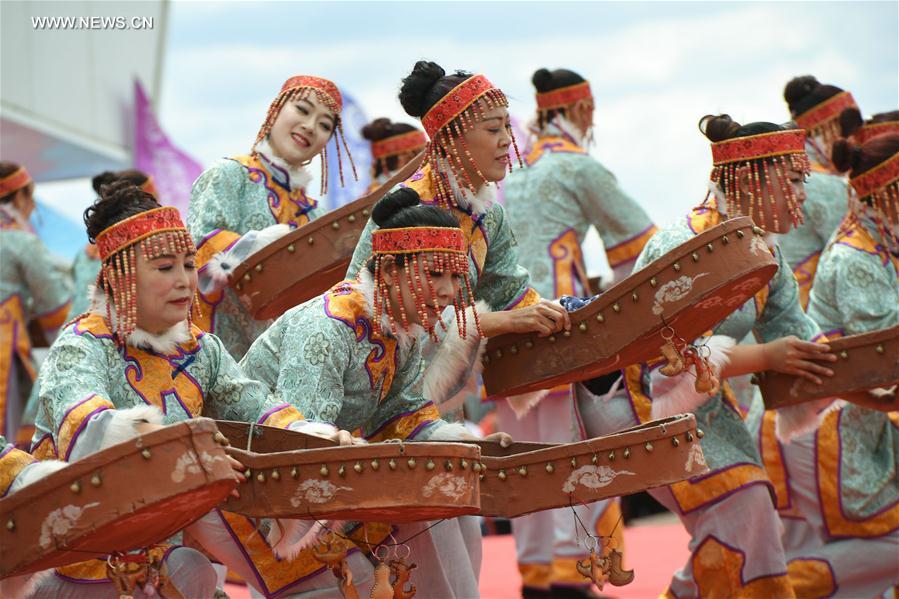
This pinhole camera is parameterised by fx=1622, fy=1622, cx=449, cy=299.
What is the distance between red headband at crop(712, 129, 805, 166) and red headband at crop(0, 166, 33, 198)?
12.0 feet

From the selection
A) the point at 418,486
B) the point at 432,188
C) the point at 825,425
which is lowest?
the point at 825,425

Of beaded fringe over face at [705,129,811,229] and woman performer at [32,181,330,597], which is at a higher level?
beaded fringe over face at [705,129,811,229]

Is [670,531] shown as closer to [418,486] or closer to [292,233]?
[292,233]

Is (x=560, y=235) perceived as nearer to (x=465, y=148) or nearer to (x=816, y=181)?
(x=816, y=181)

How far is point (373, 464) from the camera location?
311cm

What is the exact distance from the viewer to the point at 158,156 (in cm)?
1180

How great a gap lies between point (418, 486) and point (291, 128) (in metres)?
2.05

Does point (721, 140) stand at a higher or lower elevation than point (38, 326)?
higher

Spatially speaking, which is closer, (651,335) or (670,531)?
(651,335)

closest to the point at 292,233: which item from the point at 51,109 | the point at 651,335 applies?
the point at 651,335

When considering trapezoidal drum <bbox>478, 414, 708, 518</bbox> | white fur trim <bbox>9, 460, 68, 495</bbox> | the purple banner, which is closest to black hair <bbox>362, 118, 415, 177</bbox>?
trapezoidal drum <bbox>478, 414, 708, 518</bbox>

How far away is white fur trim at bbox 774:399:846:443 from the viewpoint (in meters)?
4.66

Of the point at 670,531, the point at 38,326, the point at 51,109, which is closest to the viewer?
the point at 38,326

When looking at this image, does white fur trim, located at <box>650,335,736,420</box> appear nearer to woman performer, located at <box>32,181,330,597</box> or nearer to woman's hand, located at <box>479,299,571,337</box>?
woman's hand, located at <box>479,299,571,337</box>
